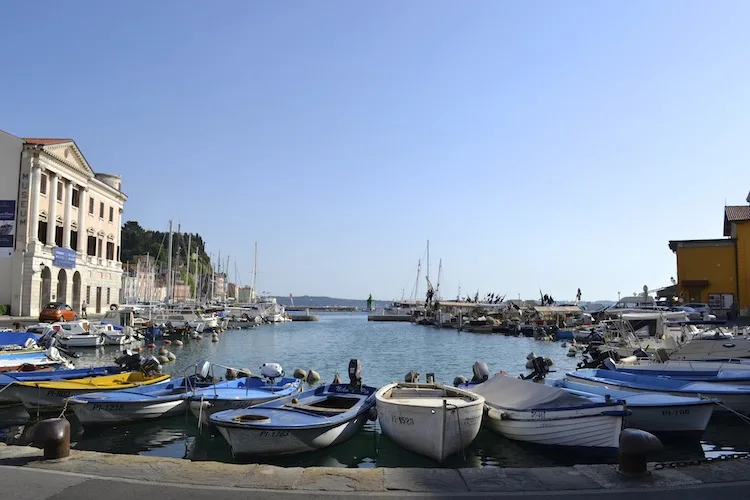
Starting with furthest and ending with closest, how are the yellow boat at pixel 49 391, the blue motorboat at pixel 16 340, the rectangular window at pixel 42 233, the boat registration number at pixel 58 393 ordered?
the rectangular window at pixel 42 233 → the blue motorboat at pixel 16 340 → the boat registration number at pixel 58 393 → the yellow boat at pixel 49 391

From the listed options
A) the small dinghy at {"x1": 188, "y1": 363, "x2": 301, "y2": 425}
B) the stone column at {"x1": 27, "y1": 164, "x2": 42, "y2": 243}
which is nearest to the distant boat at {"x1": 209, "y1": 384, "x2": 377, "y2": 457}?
the small dinghy at {"x1": 188, "y1": 363, "x2": 301, "y2": 425}

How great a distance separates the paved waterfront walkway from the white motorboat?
125 inches

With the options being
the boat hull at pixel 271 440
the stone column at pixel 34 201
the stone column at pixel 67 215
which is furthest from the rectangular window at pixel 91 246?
the boat hull at pixel 271 440

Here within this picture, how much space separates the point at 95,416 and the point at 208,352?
27641 millimetres

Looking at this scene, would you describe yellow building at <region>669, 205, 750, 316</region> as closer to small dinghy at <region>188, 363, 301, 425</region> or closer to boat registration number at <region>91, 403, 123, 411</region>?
small dinghy at <region>188, 363, 301, 425</region>

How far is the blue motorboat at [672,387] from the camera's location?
629 inches

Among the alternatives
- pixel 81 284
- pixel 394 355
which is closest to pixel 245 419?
pixel 394 355

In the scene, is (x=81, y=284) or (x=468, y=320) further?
(x=468, y=320)

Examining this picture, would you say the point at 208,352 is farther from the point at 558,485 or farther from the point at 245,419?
the point at 558,485

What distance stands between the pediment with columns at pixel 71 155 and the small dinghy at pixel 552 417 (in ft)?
155

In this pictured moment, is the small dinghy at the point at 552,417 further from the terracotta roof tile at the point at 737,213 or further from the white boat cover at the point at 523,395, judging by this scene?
the terracotta roof tile at the point at 737,213

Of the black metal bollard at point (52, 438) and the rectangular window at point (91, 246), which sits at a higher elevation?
the rectangular window at point (91, 246)

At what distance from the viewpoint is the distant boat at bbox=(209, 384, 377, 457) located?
12.0 meters

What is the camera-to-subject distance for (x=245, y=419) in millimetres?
12500
